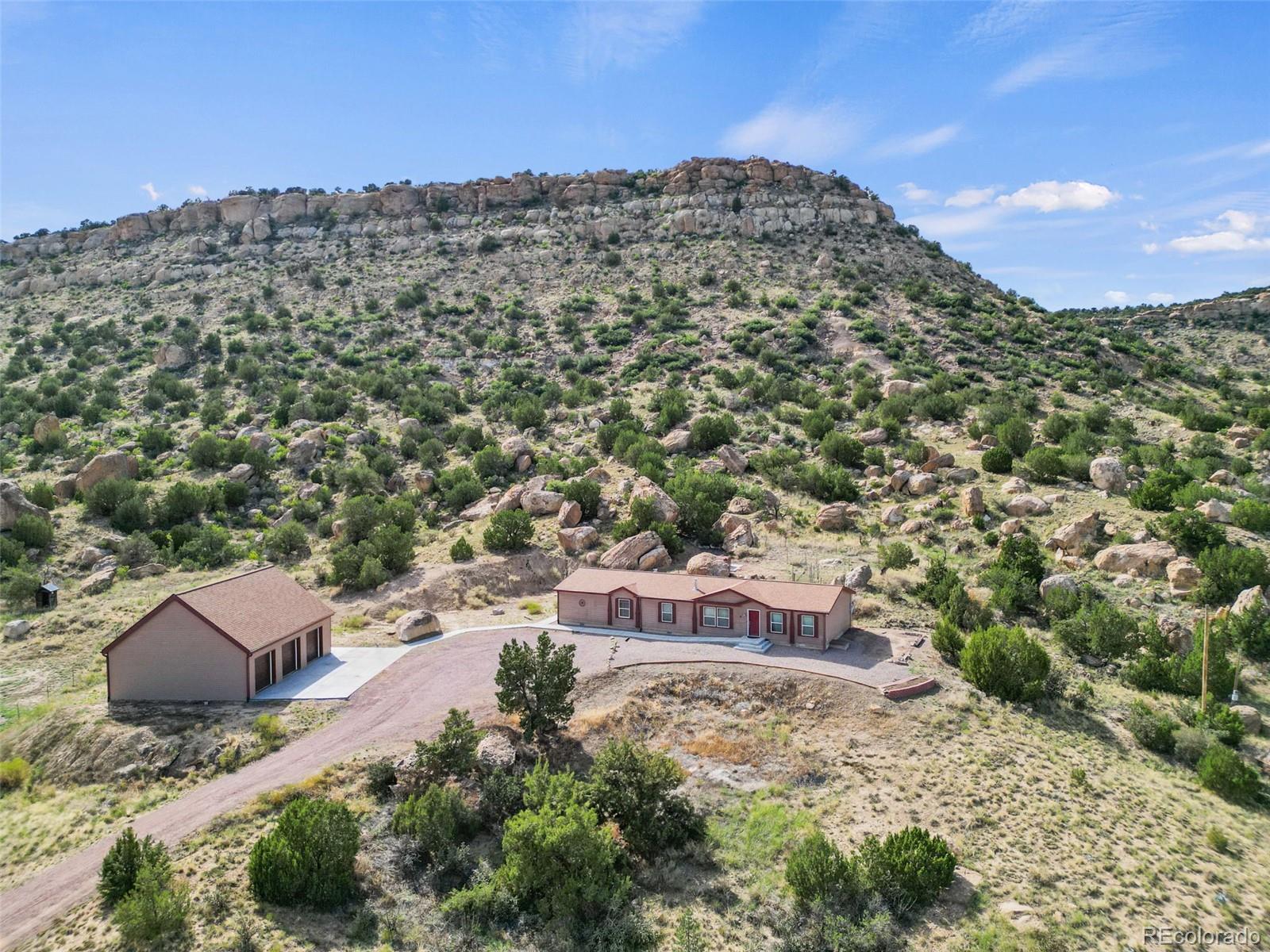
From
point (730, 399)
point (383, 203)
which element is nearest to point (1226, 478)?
point (730, 399)

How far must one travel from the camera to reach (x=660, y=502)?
121ft

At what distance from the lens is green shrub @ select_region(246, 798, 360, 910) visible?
51.7ft

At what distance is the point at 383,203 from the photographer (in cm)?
8231

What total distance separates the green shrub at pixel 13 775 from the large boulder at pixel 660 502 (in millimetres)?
24269

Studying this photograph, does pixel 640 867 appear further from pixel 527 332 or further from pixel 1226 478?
pixel 527 332

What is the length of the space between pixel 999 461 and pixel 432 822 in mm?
32927

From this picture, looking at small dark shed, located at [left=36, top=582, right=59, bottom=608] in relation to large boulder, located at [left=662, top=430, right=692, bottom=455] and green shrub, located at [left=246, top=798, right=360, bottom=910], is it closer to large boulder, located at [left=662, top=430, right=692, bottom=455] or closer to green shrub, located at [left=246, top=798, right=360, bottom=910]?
green shrub, located at [left=246, top=798, right=360, bottom=910]

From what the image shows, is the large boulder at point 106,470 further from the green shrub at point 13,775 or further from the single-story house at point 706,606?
the single-story house at point 706,606

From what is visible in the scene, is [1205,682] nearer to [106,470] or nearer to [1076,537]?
[1076,537]

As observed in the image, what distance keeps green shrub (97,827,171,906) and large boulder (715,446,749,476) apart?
32159 millimetres

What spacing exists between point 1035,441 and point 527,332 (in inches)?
1587

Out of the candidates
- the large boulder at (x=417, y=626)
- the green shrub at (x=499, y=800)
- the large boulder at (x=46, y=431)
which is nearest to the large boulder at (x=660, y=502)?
the large boulder at (x=417, y=626)

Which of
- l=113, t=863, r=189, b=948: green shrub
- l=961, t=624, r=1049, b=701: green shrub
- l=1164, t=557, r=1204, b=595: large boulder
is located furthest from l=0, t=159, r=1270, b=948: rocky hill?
l=113, t=863, r=189, b=948: green shrub

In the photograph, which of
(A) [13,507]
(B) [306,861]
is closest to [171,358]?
(A) [13,507]
